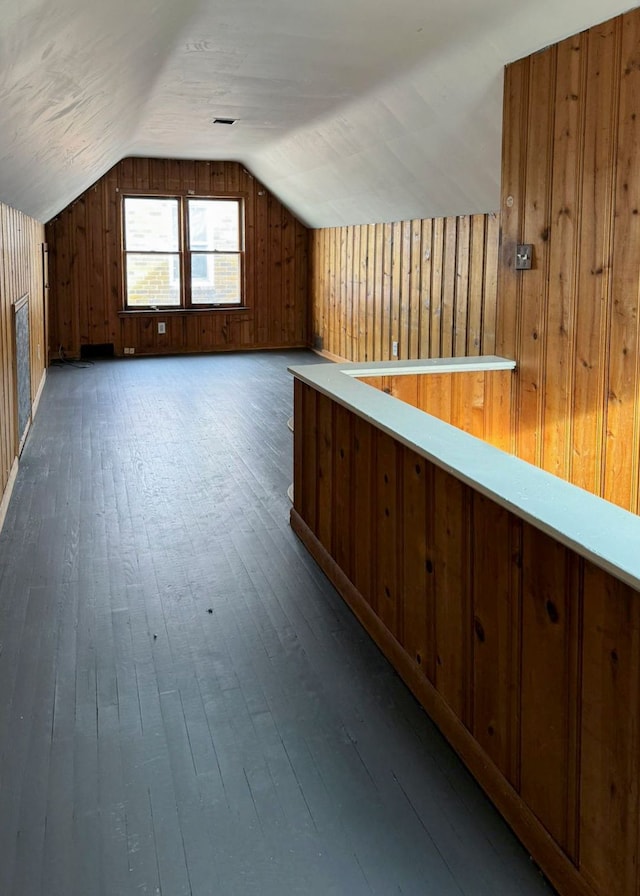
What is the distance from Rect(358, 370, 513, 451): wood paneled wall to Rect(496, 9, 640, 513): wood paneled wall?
0.08 m

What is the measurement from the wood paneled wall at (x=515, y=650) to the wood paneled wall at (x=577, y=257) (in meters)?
1.17

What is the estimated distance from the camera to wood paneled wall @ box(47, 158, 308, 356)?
32.6 ft

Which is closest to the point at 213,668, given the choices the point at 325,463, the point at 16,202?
the point at 325,463

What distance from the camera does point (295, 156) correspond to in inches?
326

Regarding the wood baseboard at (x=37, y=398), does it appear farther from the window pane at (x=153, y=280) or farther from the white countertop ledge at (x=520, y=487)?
the white countertop ledge at (x=520, y=487)

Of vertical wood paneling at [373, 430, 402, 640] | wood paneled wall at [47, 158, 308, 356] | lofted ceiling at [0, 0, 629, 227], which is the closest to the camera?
vertical wood paneling at [373, 430, 402, 640]

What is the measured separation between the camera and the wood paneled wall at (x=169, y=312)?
32.6 feet

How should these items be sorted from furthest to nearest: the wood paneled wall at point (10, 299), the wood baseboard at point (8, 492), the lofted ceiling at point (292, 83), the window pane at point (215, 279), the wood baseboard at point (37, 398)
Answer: the window pane at point (215, 279), the wood baseboard at point (37, 398), the wood paneled wall at point (10, 299), the wood baseboard at point (8, 492), the lofted ceiling at point (292, 83)

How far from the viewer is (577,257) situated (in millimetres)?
3434

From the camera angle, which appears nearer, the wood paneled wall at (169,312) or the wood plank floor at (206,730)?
the wood plank floor at (206,730)

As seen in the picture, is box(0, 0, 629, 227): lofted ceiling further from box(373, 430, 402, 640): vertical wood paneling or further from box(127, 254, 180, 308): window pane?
box(127, 254, 180, 308): window pane

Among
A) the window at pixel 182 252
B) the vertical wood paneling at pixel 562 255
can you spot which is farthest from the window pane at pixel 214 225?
the vertical wood paneling at pixel 562 255

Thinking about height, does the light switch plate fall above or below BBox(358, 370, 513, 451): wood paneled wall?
above

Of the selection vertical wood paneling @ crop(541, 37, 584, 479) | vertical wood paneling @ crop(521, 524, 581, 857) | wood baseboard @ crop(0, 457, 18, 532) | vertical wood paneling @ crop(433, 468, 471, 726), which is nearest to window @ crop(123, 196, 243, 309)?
wood baseboard @ crop(0, 457, 18, 532)
